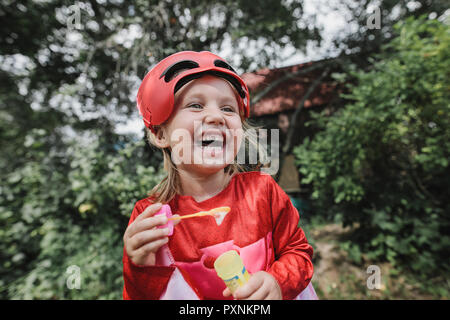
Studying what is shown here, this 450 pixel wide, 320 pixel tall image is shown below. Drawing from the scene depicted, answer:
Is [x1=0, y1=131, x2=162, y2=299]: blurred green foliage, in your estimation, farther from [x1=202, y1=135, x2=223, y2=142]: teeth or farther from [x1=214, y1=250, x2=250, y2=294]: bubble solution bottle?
[x1=214, y1=250, x2=250, y2=294]: bubble solution bottle

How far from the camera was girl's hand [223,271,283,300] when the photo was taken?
752mm

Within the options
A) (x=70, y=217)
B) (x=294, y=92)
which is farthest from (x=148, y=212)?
(x=294, y=92)

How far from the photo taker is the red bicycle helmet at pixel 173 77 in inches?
38.2

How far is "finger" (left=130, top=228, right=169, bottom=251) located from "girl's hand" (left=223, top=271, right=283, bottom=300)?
0.30 m

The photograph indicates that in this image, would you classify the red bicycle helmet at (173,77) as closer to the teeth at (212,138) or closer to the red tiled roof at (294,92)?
the teeth at (212,138)

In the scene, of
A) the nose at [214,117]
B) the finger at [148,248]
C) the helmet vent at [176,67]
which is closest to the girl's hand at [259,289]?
the finger at [148,248]

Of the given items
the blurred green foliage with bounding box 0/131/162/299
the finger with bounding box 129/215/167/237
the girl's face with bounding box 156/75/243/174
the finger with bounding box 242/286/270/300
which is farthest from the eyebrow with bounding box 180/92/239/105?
the blurred green foliage with bounding box 0/131/162/299

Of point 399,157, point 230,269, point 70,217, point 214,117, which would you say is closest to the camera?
point 230,269

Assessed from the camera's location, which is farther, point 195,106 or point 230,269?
point 195,106

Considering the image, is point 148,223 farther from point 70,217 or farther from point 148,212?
point 70,217

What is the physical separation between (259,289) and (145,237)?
1.45ft

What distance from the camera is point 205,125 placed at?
3.08 ft
